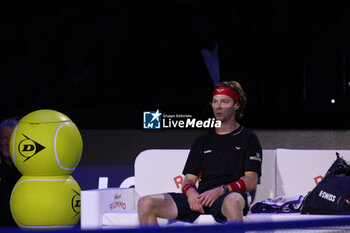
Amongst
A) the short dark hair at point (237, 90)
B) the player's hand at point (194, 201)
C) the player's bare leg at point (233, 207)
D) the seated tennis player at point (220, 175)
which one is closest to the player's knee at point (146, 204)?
the seated tennis player at point (220, 175)

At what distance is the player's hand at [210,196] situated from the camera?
4.50 meters

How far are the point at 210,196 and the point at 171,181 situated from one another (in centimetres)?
74

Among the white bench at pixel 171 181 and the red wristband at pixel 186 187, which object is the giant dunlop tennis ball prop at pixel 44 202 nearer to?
the white bench at pixel 171 181

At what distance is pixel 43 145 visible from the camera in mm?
5125

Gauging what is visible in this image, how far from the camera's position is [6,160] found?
567cm

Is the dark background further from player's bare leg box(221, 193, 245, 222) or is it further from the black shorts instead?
player's bare leg box(221, 193, 245, 222)

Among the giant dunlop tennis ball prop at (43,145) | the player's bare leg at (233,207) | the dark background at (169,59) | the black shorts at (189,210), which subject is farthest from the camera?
the dark background at (169,59)

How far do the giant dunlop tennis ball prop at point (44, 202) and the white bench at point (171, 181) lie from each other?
406 millimetres

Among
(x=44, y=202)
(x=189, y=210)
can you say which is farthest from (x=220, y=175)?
(x=44, y=202)

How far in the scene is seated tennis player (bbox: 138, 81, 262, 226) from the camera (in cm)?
449

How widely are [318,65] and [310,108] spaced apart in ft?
1.63

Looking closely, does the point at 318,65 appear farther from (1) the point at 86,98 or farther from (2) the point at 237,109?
(1) the point at 86,98

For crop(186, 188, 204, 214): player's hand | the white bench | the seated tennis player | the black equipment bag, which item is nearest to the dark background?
the white bench

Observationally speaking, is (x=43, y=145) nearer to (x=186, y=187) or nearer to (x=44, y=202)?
(x=44, y=202)
